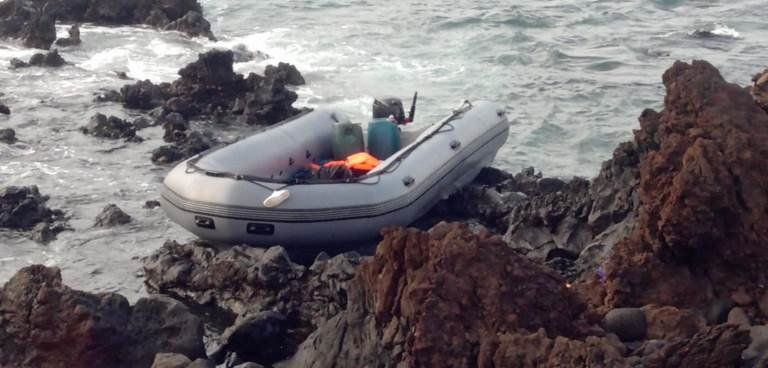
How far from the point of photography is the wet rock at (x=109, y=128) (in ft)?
44.9

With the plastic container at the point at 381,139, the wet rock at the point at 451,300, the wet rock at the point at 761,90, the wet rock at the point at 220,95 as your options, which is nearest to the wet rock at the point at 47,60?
the wet rock at the point at 220,95

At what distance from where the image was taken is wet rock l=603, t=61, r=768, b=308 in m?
6.17

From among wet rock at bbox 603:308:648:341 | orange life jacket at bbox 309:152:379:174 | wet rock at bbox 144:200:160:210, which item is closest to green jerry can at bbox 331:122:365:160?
orange life jacket at bbox 309:152:379:174

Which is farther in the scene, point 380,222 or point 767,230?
point 380,222

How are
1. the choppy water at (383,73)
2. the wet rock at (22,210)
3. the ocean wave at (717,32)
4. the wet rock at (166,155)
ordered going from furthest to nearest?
1. the ocean wave at (717,32)
2. the wet rock at (166,155)
3. the choppy water at (383,73)
4. the wet rock at (22,210)

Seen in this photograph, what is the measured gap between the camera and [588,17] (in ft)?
78.2

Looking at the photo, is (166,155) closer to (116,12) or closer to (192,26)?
(192,26)

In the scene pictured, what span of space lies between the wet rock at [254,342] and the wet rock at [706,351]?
3294 millimetres

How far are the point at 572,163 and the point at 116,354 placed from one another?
26.7 feet

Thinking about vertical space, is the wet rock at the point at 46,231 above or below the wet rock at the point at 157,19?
above

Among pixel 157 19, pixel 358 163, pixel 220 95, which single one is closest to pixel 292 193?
pixel 358 163

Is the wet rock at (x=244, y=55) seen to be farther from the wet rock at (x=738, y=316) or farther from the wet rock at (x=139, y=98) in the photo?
the wet rock at (x=738, y=316)

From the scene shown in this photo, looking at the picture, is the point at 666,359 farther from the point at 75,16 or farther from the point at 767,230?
the point at 75,16

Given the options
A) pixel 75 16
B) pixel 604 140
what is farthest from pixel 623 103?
pixel 75 16
